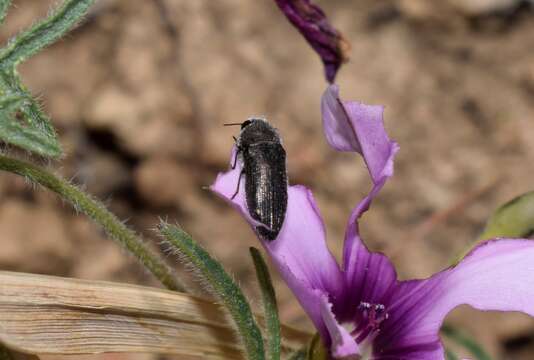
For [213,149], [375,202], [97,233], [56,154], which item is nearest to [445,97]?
[375,202]

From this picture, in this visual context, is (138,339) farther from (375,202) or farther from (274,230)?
(375,202)

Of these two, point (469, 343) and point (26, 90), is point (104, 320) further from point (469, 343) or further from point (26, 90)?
point (469, 343)

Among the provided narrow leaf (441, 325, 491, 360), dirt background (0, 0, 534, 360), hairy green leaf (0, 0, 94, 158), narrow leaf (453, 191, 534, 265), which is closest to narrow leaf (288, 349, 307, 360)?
narrow leaf (453, 191, 534, 265)

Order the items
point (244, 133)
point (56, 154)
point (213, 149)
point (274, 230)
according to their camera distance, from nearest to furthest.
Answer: point (56, 154) < point (274, 230) < point (244, 133) < point (213, 149)

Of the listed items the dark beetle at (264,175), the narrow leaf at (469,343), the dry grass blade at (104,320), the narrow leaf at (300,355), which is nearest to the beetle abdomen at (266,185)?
the dark beetle at (264,175)

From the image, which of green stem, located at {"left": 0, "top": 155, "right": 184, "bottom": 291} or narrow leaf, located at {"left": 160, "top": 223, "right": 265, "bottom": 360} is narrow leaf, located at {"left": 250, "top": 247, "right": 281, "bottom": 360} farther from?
green stem, located at {"left": 0, "top": 155, "right": 184, "bottom": 291}
